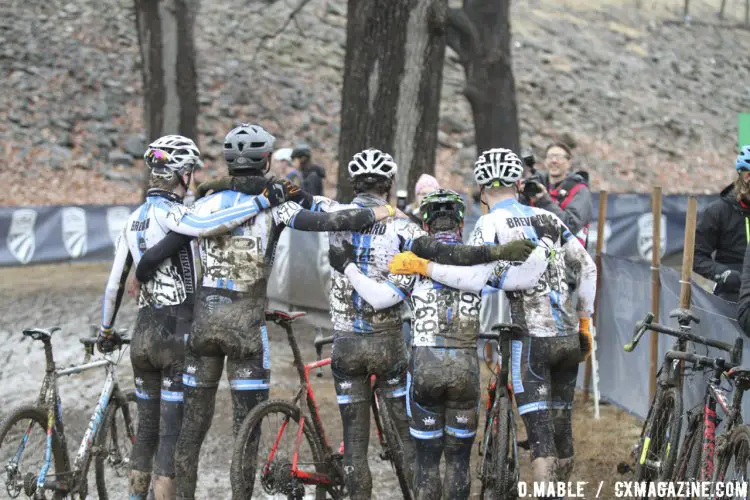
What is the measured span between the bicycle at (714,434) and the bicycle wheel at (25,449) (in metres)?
3.90

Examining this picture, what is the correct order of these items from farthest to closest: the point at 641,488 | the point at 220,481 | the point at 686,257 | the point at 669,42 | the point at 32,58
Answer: the point at 669,42 → the point at 32,58 → the point at 220,481 → the point at 686,257 → the point at 641,488

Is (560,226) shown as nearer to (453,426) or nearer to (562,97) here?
(453,426)

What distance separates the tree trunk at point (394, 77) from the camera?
513 inches

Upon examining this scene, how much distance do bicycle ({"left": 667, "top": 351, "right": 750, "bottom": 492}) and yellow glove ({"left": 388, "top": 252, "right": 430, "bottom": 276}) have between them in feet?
5.72

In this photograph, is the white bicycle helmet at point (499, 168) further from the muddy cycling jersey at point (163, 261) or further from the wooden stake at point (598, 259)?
the wooden stake at point (598, 259)

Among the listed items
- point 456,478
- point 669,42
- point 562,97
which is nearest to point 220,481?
point 456,478

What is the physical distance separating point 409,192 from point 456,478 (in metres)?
7.69

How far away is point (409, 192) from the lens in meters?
13.3

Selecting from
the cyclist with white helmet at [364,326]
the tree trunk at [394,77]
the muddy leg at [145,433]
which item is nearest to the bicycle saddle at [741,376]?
the cyclist with white helmet at [364,326]

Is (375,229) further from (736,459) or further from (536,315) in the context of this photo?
(736,459)

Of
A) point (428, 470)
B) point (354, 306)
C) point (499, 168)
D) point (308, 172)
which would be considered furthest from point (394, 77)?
point (428, 470)

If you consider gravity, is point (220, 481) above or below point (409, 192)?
below

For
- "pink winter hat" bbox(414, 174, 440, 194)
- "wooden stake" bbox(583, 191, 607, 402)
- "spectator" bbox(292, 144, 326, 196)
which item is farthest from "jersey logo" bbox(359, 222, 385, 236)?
"spectator" bbox(292, 144, 326, 196)

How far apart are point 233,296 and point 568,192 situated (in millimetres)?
4255
